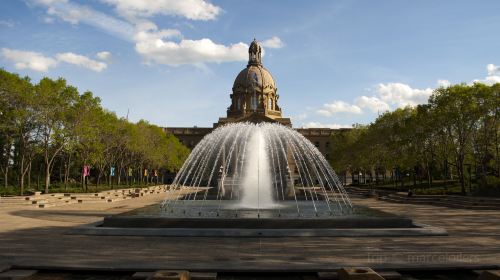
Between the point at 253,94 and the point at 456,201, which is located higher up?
the point at 253,94

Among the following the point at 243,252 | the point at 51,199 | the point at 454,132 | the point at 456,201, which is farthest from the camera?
the point at 454,132

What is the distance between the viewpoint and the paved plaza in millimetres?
10586

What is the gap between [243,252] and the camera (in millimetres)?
12867

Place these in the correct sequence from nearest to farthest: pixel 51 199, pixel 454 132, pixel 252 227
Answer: pixel 252 227 < pixel 51 199 < pixel 454 132

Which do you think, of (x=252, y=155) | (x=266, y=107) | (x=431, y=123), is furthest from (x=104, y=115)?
(x=266, y=107)

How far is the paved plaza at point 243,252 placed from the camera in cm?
1059

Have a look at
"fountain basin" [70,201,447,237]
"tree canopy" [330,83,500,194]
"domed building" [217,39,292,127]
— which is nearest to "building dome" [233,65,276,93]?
"domed building" [217,39,292,127]

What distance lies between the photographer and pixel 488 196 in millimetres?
36031

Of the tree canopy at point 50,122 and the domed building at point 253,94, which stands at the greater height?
the domed building at point 253,94

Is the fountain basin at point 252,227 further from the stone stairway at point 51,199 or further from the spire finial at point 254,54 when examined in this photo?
the spire finial at point 254,54

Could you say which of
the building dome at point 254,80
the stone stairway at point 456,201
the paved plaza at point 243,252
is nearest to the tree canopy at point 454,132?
the stone stairway at point 456,201

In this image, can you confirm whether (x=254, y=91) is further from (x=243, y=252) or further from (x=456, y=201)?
(x=243, y=252)

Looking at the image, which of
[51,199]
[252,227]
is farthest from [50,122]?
[252,227]

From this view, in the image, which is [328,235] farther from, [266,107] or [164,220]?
[266,107]
